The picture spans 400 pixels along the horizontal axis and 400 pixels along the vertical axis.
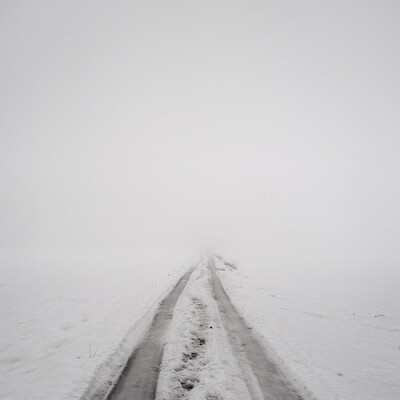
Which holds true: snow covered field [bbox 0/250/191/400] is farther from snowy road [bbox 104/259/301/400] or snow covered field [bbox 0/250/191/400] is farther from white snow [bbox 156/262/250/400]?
white snow [bbox 156/262/250/400]

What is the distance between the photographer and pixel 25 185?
636 feet

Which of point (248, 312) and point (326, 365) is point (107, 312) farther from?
point (326, 365)

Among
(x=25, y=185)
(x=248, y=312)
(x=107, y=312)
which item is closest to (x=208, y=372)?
(x=248, y=312)

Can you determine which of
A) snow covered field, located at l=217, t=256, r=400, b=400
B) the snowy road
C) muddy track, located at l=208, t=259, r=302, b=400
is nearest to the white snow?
the snowy road

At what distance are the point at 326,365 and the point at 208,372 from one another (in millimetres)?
3757

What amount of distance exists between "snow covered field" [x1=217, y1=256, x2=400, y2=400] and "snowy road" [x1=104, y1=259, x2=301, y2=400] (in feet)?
2.93

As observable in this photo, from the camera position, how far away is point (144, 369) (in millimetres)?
6832

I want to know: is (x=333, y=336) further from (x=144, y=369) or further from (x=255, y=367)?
(x=144, y=369)

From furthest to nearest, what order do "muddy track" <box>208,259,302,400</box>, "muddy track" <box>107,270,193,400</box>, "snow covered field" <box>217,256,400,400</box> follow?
"snow covered field" <box>217,256,400,400</box> → "muddy track" <box>208,259,302,400</box> → "muddy track" <box>107,270,193,400</box>

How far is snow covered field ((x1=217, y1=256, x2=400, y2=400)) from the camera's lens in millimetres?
6582

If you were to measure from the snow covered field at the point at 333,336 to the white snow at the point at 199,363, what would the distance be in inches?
67.6

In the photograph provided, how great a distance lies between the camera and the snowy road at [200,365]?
569 centimetres

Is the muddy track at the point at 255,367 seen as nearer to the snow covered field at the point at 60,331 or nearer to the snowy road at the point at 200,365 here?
the snowy road at the point at 200,365

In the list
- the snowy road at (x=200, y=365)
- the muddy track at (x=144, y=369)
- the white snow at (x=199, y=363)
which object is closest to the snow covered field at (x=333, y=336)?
the snowy road at (x=200, y=365)
